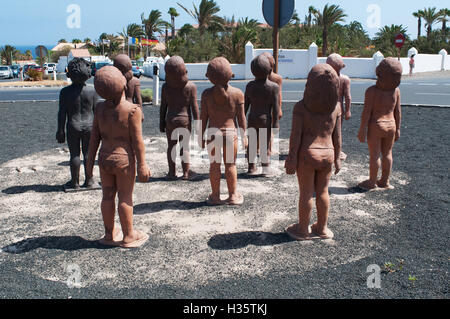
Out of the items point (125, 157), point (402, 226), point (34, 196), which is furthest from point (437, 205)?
point (34, 196)

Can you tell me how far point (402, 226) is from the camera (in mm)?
4672

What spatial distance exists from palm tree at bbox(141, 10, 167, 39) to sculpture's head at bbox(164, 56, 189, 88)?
153ft

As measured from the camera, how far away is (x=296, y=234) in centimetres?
444

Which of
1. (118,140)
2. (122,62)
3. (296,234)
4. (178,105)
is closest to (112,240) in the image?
(118,140)

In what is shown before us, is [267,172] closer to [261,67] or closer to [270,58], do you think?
[261,67]

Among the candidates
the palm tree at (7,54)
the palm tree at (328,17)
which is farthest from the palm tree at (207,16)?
the palm tree at (7,54)

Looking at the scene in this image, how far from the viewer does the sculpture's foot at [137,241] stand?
13.8ft

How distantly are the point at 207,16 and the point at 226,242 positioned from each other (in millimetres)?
38083

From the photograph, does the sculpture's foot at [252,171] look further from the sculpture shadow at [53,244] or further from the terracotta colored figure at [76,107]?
the sculpture shadow at [53,244]

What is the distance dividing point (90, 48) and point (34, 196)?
58.2m

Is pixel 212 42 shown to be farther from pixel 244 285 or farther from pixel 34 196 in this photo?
pixel 244 285

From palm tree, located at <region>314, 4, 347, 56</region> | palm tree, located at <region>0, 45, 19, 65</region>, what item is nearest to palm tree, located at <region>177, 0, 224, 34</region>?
palm tree, located at <region>314, 4, 347, 56</region>

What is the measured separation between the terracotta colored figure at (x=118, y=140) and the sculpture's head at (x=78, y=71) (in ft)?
5.96

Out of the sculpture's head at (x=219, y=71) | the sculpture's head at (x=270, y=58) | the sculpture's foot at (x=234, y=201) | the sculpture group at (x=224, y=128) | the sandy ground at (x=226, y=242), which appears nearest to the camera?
the sandy ground at (x=226, y=242)
